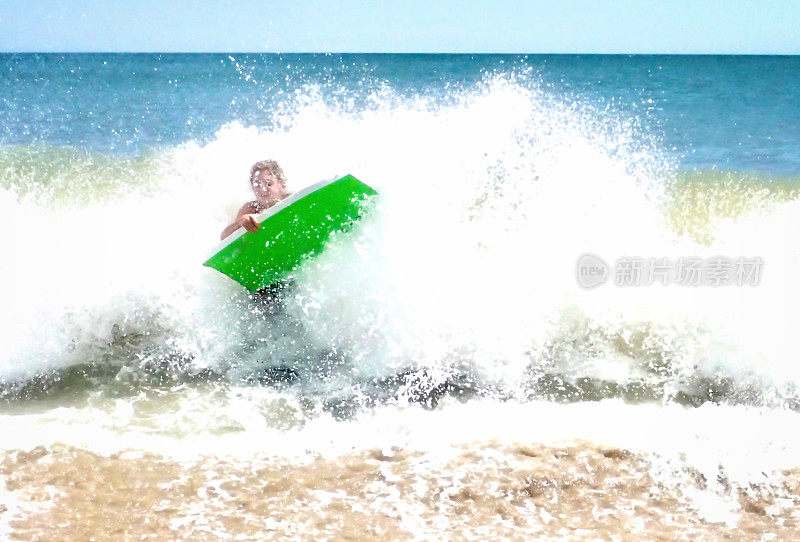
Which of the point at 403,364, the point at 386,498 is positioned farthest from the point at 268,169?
the point at 386,498

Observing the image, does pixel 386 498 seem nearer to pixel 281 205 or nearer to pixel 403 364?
pixel 403 364

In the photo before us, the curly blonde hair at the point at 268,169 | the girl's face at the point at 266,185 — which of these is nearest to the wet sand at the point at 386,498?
the girl's face at the point at 266,185

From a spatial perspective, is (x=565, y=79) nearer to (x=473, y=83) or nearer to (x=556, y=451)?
(x=473, y=83)

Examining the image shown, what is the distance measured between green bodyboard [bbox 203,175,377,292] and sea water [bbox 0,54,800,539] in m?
0.11

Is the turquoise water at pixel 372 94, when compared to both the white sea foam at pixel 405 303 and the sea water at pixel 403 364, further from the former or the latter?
the white sea foam at pixel 405 303

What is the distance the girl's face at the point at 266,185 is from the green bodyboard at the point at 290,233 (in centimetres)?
70

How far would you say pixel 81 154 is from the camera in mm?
13523

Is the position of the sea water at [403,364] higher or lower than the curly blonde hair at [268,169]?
lower

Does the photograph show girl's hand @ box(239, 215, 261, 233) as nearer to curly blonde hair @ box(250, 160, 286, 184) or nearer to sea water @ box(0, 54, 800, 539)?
sea water @ box(0, 54, 800, 539)

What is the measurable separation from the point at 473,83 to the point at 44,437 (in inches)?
1344

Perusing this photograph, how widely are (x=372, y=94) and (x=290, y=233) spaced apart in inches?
996

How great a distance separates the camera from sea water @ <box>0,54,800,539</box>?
2674mm

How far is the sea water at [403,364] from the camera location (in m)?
2.67

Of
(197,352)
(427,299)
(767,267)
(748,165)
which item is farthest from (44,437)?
(748,165)
